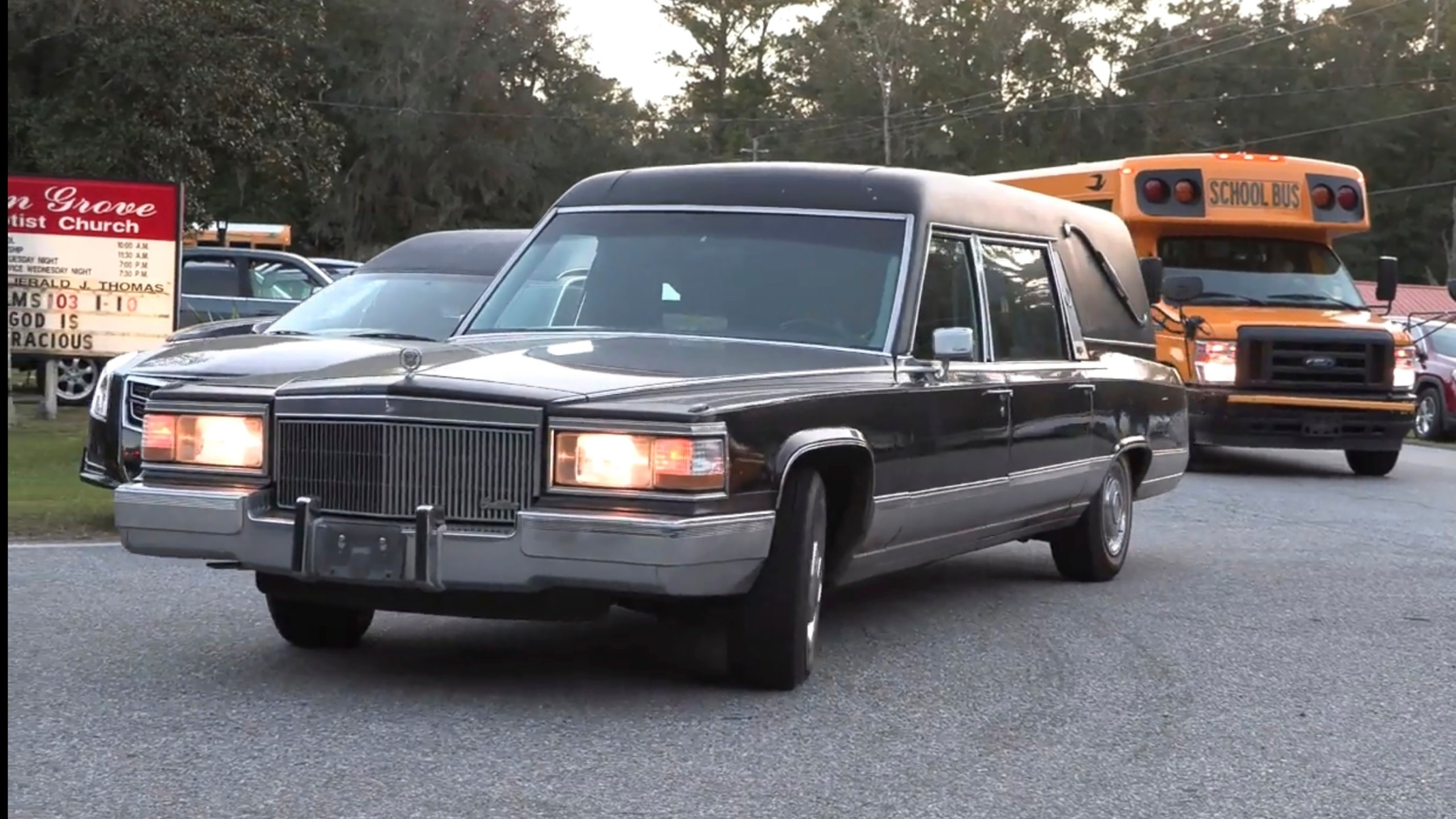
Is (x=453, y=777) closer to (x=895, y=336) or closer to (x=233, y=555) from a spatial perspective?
(x=233, y=555)

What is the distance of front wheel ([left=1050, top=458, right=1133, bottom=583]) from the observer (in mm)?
9641

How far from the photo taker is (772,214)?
25.7 ft

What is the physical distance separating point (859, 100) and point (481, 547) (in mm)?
72262

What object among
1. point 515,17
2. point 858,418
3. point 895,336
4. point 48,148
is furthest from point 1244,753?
Answer: point 515,17

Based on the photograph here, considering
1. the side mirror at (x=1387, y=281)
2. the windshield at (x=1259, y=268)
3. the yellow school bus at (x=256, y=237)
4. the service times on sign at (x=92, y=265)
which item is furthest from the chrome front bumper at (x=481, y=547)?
the yellow school bus at (x=256, y=237)

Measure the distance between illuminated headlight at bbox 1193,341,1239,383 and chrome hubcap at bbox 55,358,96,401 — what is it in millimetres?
11017

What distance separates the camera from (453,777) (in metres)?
5.33

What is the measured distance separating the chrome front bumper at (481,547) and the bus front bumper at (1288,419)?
11260mm

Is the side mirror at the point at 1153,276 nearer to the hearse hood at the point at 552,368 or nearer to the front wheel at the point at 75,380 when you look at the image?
the hearse hood at the point at 552,368

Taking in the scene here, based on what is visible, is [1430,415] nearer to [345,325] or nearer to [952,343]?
[345,325]

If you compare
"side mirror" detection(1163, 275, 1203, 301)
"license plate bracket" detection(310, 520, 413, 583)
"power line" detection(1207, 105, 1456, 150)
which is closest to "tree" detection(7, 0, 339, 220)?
"side mirror" detection(1163, 275, 1203, 301)

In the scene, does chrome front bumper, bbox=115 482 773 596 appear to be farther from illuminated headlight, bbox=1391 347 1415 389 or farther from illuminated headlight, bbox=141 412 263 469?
illuminated headlight, bbox=1391 347 1415 389

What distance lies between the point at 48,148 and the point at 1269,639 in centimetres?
2441

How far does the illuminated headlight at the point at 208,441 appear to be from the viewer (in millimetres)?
6379
